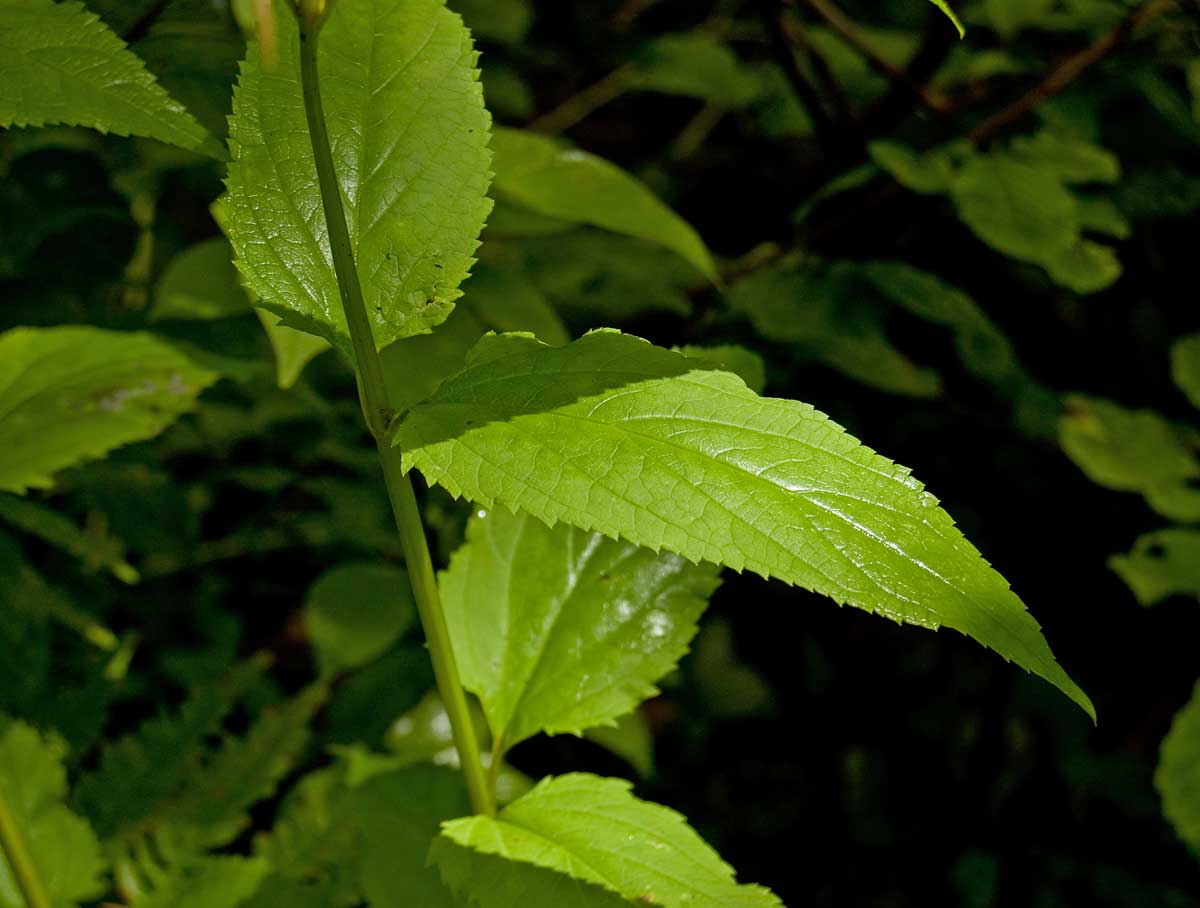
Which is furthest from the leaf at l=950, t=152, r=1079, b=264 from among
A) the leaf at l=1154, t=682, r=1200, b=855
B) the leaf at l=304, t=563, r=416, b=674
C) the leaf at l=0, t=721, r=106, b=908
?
the leaf at l=0, t=721, r=106, b=908

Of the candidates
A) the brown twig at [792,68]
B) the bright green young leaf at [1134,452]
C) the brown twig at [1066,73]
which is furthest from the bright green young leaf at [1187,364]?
the brown twig at [792,68]

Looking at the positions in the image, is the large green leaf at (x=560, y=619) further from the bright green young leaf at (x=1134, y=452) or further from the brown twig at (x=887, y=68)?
the brown twig at (x=887, y=68)

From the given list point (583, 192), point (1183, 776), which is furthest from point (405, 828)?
point (1183, 776)

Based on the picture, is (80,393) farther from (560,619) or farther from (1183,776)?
(1183,776)

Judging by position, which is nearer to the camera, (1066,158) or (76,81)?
(76,81)

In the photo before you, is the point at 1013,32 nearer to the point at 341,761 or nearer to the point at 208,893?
the point at 341,761

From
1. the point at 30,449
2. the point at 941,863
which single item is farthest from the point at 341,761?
the point at 941,863
